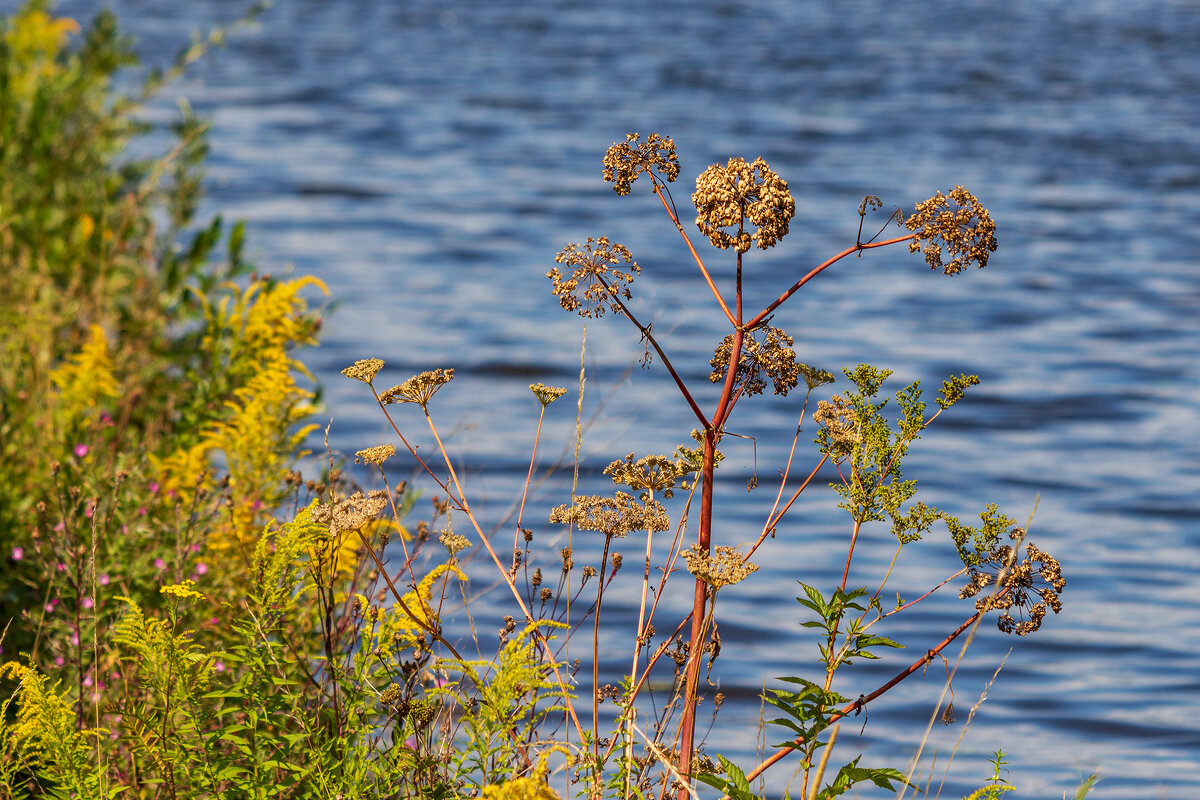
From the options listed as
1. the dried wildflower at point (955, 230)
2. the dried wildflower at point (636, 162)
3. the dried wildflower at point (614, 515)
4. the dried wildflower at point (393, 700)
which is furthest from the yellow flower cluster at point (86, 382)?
the dried wildflower at point (955, 230)

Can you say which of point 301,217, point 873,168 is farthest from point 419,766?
point 873,168

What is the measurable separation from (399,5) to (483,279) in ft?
64.4

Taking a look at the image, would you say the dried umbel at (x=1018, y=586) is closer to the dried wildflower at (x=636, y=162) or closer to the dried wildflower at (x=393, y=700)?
the dried wildflower at (x=636, y=162)

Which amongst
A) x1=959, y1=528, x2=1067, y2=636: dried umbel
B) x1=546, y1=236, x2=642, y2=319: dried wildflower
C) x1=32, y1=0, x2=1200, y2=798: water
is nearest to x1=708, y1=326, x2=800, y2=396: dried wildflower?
x1=546, y1=236, x2=642, y2=319: dried wildflower

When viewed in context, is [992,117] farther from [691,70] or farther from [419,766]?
[419,766]

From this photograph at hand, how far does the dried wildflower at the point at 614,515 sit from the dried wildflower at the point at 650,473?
3cm

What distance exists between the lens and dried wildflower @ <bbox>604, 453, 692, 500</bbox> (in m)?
2.68

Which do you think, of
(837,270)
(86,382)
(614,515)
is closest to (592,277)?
(614,515)

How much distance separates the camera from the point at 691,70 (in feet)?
70.2

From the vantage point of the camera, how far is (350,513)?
2607mm

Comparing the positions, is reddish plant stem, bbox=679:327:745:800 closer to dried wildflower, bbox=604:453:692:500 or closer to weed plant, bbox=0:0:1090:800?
weed plant, bbox=0:0:1090:800

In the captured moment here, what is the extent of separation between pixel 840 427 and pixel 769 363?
25 centimetres

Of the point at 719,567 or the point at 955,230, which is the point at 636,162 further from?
the point at 719,567

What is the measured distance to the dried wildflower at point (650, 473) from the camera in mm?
2684
